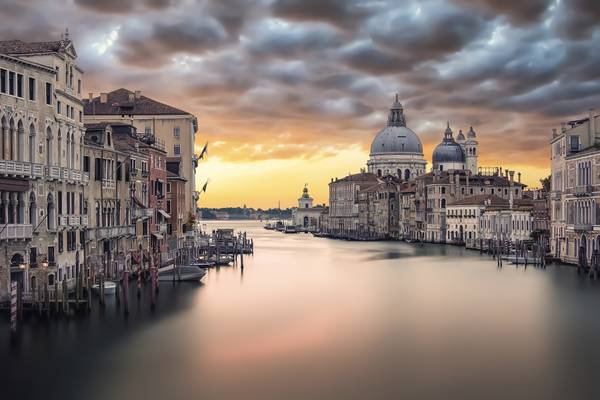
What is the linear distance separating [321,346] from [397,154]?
107 metres

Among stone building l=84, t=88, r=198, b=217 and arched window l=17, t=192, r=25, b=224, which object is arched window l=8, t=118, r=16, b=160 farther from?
stone building l=84, t=88, r=198, b=217

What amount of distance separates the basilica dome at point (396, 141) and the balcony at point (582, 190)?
285 feet

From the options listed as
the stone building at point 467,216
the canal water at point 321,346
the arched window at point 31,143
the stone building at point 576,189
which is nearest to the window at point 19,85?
the arched window at point 31,143

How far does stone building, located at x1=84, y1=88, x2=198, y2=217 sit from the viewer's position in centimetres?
4759

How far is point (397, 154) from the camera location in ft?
412

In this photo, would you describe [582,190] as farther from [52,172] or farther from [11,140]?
[11,140]

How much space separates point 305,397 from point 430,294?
683 inches

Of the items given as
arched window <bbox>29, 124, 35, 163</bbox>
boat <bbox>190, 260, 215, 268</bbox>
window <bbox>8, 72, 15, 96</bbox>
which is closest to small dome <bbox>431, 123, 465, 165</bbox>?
boat <bbox>190, 260, 215, 268</bbox>

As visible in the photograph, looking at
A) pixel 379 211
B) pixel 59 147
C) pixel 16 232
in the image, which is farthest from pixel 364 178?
pixel 16 232

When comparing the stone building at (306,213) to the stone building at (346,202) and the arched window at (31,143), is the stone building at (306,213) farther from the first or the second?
the arched window at (31,143)

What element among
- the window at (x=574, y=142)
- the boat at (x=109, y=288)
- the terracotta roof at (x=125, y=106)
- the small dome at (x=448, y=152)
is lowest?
the boat at (x=109, y=288)

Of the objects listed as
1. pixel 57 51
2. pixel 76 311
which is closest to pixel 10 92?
pixel 57 51

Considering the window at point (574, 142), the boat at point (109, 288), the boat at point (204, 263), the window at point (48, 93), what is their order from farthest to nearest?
the boat at point (204, 263) → the window at point (574, 142) → the boat at point (109, 288) → the window at point (48, 93)

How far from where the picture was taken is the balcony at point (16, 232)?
841 inches
